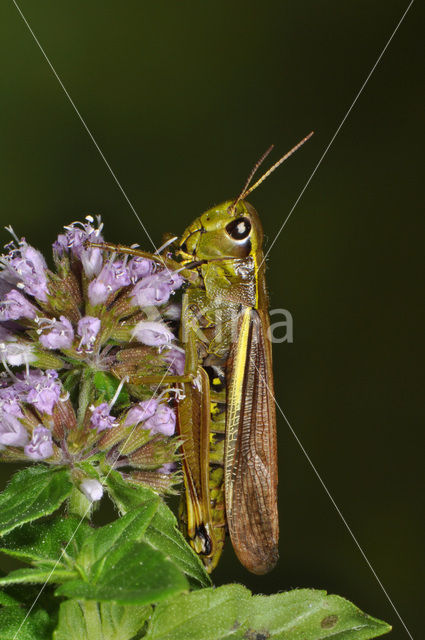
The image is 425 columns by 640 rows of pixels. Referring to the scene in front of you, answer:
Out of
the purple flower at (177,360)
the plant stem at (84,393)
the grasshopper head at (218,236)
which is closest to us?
the plant stem at (84,393)

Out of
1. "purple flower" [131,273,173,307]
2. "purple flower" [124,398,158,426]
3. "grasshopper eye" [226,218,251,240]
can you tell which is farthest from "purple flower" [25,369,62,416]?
"grasshopper eye" [226,218,251,240]

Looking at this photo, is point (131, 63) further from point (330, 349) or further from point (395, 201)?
point (330, 349)

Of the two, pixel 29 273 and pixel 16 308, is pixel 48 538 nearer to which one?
pixel 16 308

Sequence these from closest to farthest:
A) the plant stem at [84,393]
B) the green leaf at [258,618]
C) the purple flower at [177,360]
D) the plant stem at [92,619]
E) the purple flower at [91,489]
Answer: the plant stem at [92,619]
the green leaf at [258,618]
the purple flower at [91,489]
the plant stem at [84,393]
the purple flower at [177,360]

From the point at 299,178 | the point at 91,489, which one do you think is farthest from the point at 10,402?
the point at 299,178

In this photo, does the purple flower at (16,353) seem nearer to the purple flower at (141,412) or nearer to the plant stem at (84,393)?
the plant stem at (84,393)

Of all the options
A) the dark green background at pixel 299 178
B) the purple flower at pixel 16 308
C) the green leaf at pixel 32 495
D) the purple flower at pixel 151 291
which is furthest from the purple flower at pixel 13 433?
the dark green background at pixel 299 178
